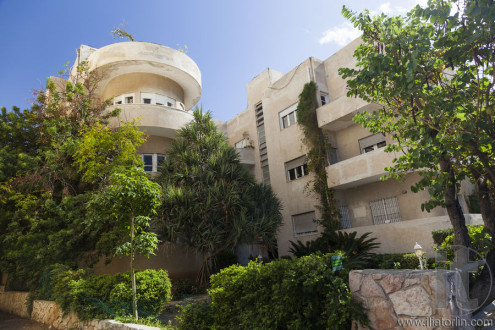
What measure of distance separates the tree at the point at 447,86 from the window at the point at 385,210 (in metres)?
8.01

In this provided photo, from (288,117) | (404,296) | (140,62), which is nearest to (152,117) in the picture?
(140,62)

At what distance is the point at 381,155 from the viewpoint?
12922 millimetres

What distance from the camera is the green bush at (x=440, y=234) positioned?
10.6 meters

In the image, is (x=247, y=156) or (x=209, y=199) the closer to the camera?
(x=209, y=199)

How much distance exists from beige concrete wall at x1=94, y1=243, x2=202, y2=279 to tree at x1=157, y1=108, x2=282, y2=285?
1716 mm

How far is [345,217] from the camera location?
1534 cm

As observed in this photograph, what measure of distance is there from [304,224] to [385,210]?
4191 mm

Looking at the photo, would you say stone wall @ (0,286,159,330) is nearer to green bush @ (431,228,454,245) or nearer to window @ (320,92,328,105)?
green bush @ (431,228,454,245)

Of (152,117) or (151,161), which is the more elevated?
(152,117)

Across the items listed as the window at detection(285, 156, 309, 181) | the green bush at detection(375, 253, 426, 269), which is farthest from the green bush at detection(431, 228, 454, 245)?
the window at detection(285, 156, 309, 181)

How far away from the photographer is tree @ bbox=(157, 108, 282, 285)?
12.1 meters

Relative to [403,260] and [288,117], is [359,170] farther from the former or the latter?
[288,117]

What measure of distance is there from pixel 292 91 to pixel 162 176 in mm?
9047

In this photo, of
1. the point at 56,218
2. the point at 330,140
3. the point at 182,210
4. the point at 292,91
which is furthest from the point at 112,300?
the point at 292,91
